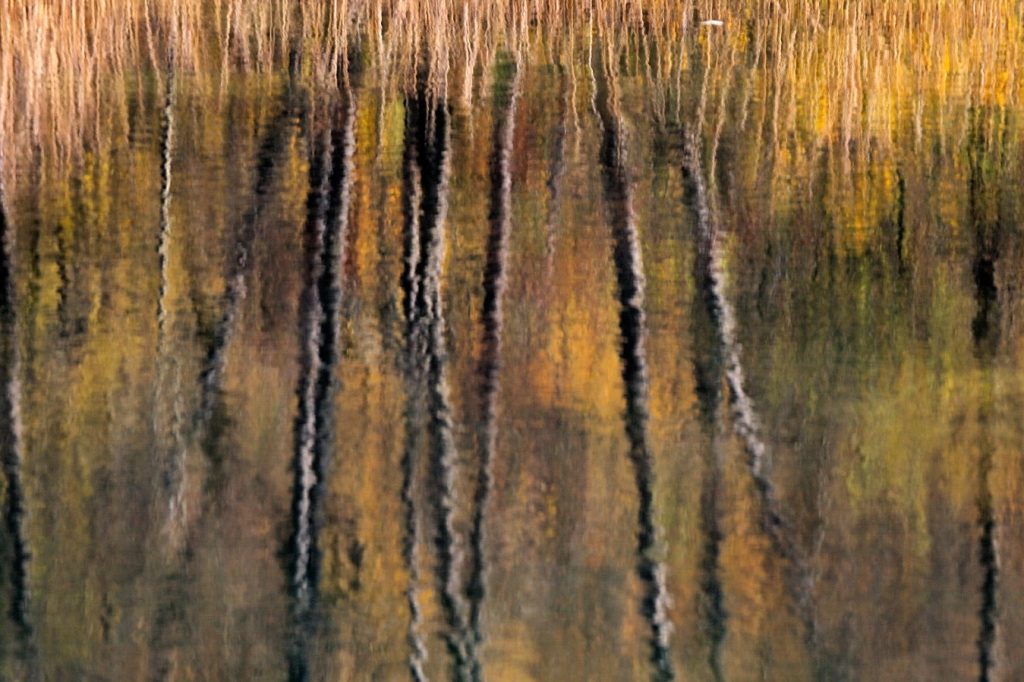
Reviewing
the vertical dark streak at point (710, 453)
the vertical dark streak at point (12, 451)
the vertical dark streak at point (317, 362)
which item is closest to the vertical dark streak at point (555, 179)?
the vertical dark streak at point (710, 453)

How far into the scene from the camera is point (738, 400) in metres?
3.60

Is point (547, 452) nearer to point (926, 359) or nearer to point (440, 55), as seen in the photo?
point (926, 359)

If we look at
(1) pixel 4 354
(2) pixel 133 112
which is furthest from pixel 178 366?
(2) pixel 133 112

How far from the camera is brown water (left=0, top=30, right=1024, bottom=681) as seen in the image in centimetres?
281

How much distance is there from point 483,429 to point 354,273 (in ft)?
3.15

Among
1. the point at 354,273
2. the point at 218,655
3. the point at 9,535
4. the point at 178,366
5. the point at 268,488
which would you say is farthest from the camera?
the point at 354,273

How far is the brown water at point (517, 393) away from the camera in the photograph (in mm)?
2807

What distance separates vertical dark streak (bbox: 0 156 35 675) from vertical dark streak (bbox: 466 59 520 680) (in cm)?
79

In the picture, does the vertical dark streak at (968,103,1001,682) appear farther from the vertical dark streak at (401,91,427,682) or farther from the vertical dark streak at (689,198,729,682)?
the vertical dark streak at (401,91,427,682)

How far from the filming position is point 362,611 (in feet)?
9.32

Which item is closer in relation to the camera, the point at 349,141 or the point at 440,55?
the point at 349,141

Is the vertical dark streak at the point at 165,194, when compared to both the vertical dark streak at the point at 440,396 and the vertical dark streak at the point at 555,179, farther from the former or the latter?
the vertical dark streak at the point at 555,179

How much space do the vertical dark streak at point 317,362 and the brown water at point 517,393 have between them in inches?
0.4

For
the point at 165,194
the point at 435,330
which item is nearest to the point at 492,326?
the point at 435,330
